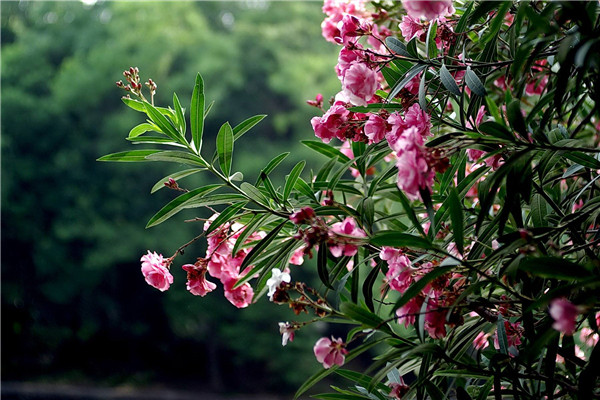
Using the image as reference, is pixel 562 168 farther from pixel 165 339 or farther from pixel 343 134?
pixel 165 339

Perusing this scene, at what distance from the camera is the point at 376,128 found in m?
0.88

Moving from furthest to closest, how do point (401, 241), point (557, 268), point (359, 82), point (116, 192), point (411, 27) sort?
point (116, 192)
point (411, 27)
point (359, 82)
point (401, 241)
point (557, 268)

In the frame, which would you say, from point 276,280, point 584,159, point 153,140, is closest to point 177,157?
point 153,140

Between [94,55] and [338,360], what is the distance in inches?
301

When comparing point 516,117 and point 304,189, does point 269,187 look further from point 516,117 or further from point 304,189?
point 516,117

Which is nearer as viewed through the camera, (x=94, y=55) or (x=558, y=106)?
(x=558, y=106)

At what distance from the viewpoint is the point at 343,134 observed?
3.14ft

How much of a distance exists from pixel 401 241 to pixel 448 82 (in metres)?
0.23

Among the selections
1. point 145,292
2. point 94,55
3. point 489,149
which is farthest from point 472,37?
point 145,292

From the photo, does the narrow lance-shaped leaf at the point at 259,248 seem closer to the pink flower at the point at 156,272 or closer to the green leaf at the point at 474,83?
the pink flower at the point at 156,272

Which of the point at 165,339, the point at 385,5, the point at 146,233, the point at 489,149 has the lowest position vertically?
the point at 165,339

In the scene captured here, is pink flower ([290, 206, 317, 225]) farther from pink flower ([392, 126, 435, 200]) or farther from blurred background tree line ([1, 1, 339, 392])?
blurred background tree line ([1, 1, 339, 392])

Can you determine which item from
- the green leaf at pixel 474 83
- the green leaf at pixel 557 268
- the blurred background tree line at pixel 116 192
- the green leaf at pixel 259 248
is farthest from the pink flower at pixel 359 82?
the blurred background tree line at pixel 116 192

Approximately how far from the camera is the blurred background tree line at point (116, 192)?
7785mm
